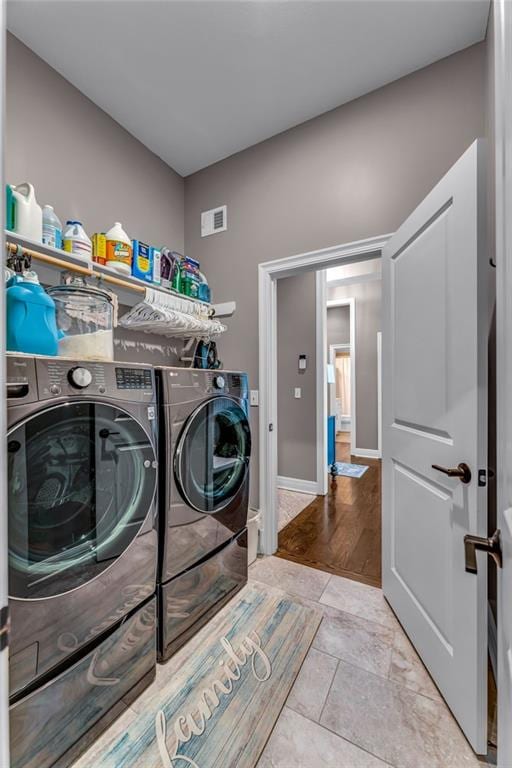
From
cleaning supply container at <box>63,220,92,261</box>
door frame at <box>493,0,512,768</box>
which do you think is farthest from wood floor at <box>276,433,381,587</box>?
cleaning supply container at <box>63,220,92,261</box>

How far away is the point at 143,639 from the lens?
1.27 m

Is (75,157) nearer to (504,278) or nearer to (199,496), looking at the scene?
(199,496)

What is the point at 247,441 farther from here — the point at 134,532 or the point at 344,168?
the point at 344,168

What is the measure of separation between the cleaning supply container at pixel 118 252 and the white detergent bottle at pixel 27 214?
0.37 m

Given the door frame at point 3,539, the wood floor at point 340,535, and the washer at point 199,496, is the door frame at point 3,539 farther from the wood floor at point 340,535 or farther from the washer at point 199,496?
the wood floor at point 340,535

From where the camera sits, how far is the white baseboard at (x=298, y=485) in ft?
11.7

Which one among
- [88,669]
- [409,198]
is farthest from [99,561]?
[409,198]

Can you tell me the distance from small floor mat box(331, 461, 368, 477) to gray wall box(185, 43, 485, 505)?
7.96 ft

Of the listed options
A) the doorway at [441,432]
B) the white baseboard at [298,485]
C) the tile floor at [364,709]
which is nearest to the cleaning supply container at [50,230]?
the doorway at [441,432]

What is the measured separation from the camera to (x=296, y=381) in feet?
12.6

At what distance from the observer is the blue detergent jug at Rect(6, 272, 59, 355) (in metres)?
1.08

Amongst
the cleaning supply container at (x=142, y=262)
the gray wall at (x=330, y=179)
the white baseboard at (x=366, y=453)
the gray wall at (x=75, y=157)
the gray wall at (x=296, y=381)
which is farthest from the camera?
the white baseboard at (x=366, y=453)

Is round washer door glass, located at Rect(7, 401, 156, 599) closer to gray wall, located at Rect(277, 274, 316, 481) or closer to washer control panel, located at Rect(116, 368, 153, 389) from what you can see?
→ washer control panel, located at Rect(116, 368, 153, 389)

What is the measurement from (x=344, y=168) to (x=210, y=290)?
1.19 m
